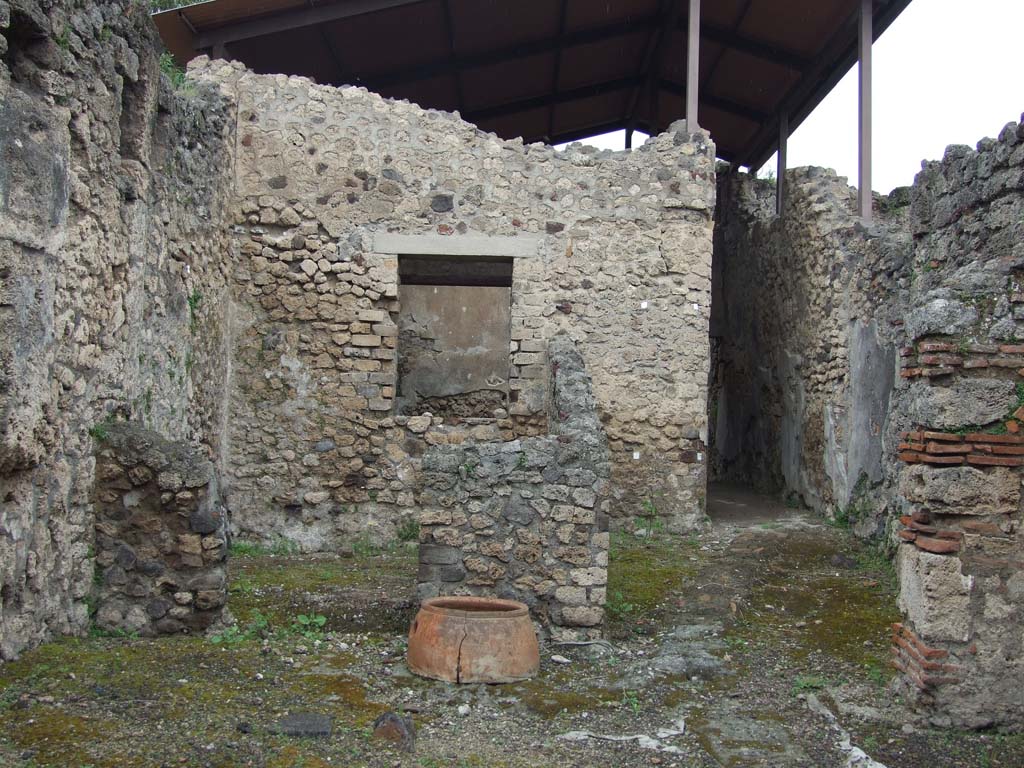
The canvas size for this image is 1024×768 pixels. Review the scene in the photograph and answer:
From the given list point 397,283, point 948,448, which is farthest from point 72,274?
point 948,448

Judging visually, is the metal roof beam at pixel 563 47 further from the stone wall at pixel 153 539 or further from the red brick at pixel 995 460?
the red brick at pixel 995 460

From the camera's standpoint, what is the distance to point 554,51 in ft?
41.5

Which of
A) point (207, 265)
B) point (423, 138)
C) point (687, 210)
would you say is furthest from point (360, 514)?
point (687, 210)

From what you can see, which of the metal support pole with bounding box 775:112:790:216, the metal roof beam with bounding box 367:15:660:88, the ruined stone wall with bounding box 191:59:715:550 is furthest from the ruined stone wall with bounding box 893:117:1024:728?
the metal roof beam with bounding box 367:15:660:88

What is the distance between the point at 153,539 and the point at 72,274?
152 cm

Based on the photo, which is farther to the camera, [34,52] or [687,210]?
[687,210]

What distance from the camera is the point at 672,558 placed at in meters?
8.36

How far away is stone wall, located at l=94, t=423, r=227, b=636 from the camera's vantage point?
5477mm

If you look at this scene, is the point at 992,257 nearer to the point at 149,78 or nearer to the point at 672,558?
the point at 672,558

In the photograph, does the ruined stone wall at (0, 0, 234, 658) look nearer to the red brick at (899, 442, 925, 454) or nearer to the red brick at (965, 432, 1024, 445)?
the red brick at (899, 442, 925, 454)

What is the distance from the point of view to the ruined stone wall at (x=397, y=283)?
29.3 ft

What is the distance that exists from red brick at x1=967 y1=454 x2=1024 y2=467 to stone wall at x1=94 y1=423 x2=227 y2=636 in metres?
→ 3.98

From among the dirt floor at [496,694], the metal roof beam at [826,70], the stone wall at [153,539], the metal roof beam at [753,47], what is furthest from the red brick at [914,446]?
the metal roof beam at [753,47]

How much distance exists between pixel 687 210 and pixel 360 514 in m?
4.17
